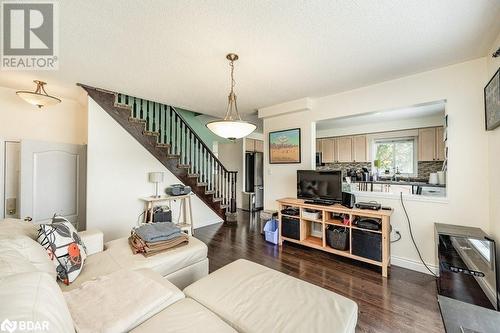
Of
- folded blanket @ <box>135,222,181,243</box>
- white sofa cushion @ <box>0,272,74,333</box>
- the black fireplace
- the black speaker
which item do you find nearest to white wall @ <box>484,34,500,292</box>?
the black fireplace

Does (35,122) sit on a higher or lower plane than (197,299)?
higher

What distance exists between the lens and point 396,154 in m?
5.29

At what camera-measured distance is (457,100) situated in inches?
92.4

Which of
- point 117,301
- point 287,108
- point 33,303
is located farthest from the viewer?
point 287,108

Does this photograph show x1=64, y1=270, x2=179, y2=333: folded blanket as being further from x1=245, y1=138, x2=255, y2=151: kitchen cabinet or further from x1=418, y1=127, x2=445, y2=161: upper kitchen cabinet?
x1=418, y1=127, x2=445, y2=161: upper kitchen cabinet

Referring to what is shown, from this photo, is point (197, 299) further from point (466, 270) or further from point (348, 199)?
point (466, 270)

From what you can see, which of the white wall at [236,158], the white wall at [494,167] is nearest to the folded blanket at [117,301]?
the white wall at [494,167]

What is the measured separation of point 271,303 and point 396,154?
5.55 metres

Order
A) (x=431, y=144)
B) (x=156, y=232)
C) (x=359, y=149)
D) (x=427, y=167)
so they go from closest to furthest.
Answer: (x=156, y=232) < (x=431, y=144) < (x=427, y=167) < (x=359, y=149)

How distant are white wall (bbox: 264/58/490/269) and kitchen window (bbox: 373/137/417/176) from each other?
9.67 feet

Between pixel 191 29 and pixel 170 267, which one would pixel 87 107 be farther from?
pixel 170 267

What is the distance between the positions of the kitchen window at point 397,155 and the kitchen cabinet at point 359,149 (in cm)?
24

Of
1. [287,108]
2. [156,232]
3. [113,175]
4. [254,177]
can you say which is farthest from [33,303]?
[254,177]

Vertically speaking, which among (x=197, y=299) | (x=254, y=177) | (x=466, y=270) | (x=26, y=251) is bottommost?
(x=466, y=270)
